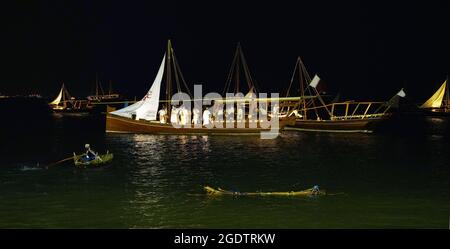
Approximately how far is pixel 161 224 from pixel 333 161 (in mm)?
20119

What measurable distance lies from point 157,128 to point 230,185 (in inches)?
1139

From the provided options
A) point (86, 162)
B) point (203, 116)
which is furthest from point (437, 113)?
point (86, 162)

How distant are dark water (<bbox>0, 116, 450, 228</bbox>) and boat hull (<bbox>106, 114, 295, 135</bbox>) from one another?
4.84m

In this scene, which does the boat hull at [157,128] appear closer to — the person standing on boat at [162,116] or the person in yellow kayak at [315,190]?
the person standing on boat at [162,116]

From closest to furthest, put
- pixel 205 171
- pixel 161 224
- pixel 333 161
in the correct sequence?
1. pixel 161 224
2. pixel 205 171
3. pixel 333 161

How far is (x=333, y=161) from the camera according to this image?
3794 centimetres

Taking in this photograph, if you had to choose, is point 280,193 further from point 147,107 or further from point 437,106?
point 437,106

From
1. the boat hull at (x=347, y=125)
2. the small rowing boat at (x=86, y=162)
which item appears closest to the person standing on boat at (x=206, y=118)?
the boat hull at (x=347, y=125)

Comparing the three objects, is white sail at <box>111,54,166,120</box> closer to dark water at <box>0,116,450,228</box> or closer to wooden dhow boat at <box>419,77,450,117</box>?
dark water at <box>0,116,450,228</box>

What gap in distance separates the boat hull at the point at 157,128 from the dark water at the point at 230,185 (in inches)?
191

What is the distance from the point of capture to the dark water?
21.3 m
